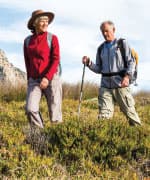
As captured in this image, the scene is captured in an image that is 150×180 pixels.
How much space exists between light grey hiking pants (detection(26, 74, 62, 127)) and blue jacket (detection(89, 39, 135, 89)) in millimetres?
801

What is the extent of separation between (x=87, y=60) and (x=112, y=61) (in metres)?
0.59

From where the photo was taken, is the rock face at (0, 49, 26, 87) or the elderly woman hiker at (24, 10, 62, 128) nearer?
the elderly woman hiker at (24, 10, 62, 128)

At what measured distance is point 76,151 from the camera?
8227mm

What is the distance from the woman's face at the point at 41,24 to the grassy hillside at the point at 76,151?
158 centimetres

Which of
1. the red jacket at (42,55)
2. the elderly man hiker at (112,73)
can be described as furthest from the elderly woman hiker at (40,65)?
the elderly man hiker at (112,73)

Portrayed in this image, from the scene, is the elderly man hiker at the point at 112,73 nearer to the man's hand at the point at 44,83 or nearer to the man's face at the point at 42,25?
the man's face at the point at 42,25

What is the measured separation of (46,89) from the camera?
9.83m

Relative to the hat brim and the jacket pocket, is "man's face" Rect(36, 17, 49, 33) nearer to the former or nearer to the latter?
the hat brim

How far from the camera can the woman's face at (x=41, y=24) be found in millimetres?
9664

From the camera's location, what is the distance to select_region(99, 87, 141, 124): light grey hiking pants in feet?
32.8

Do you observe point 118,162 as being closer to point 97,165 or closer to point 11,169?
point 97,165

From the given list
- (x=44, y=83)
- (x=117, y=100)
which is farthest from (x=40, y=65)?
(x=117, y=100)

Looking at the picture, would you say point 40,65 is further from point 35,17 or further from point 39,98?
point 35,17

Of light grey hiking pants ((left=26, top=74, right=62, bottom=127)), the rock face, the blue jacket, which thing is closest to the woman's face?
light grey hiking pants ((left=26, top=74, right=62, bottom=127))
